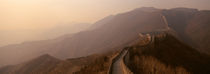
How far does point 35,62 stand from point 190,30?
409 feet

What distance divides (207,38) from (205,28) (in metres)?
27.7

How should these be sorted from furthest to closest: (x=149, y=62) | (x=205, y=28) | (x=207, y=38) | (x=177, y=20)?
(x=177, y=20)
(x=205, y=28)
(x=207, y=38)
(x=149, y=62)

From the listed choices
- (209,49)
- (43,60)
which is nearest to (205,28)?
(209,49)

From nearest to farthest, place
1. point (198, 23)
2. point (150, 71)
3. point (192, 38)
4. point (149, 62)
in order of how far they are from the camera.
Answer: point (150, 71) → point (149, 62) → point (192, 38) → point (198, 23)

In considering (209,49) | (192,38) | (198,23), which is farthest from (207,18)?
(209,49)

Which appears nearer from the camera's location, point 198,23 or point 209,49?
point 209,49

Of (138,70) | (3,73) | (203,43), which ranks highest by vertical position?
(138,70)

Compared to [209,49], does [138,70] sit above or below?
above

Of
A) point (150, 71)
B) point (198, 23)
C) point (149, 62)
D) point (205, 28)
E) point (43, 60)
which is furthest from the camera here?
point (198, 23)

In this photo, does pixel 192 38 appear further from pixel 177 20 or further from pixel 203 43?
pixel 177 20

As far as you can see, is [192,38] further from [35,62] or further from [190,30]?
[35,62]

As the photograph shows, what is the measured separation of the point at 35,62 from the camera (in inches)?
4838

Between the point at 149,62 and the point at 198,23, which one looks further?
the point at 198,23

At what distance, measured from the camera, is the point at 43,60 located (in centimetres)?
12062
